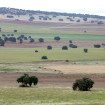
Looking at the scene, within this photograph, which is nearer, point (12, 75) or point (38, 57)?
point (12, 75)

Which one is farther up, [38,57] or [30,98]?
[30,98]

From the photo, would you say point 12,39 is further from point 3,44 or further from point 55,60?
point 55,60

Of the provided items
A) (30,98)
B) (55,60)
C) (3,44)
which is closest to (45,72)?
(55,60)

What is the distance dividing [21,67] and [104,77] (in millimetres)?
17090

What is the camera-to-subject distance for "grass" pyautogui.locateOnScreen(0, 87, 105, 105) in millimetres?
38594

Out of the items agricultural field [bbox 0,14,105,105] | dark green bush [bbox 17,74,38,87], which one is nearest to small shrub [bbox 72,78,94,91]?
agricultural field [bbox 0,14,105,105]

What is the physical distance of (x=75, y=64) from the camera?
84812 mm

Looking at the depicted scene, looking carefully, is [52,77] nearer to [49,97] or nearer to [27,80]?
[27,80]

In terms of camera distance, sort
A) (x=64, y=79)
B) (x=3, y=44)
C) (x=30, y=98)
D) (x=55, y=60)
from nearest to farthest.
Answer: (x=30, y=98)
(x=64, y=79)
(x=55, y=60)
(x=3, y=44)

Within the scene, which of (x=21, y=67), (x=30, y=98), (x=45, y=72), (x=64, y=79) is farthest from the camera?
(x=21, y=67)

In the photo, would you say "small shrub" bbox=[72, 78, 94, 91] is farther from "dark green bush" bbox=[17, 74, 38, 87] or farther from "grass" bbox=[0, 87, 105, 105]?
"dark green bush" bbox=[17, 74, 38, 87]

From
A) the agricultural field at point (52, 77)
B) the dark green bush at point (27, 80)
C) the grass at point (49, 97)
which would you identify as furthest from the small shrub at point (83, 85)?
the dark green bush at point (27, 80)

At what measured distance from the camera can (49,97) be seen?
4238 centimetres

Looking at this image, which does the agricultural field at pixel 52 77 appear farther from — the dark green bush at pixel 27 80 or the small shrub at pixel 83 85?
the dark green bush at pixel 27 80
